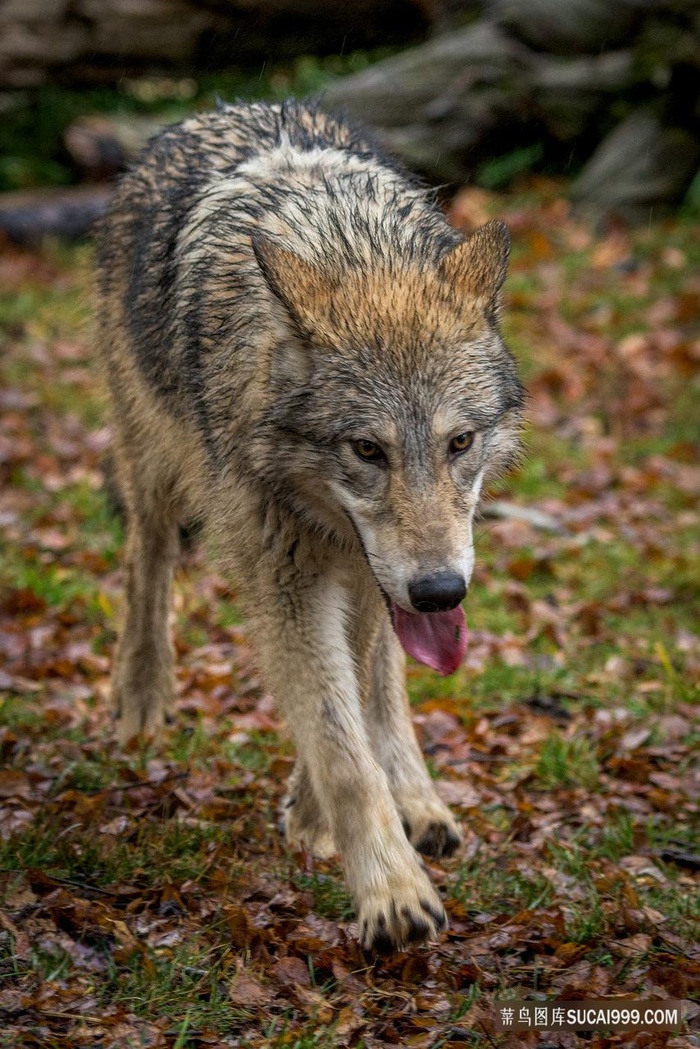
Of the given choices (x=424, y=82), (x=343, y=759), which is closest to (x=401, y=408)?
(x=343, y=759)

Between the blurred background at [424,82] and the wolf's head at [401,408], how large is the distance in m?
7.92

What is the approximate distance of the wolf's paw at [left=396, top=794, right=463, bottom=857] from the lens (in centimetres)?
447

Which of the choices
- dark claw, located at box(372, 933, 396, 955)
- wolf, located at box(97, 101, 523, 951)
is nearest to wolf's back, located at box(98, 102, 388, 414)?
wolf, located at box(97, 101, 523, 951)

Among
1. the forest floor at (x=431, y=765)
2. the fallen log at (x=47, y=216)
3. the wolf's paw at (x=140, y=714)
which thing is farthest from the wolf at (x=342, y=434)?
the fallen log at (x=47, y=216)

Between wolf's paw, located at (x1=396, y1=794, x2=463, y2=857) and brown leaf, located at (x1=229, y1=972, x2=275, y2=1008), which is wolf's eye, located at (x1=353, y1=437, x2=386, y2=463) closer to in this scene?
wolf's paw, located at (x1=396, y1=794, x2=463, y2=857)

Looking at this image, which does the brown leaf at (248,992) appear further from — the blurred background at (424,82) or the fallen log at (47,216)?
the blurred background at (424,82)

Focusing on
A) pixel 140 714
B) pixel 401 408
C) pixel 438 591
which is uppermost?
pixel 401 408

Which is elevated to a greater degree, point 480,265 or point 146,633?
point 480,265

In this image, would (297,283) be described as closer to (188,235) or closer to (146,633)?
(188,235)

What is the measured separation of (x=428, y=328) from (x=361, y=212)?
69 centimetres

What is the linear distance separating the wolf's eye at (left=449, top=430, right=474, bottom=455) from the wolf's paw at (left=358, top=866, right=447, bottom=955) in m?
1.24

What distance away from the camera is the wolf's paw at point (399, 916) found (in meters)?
3.62

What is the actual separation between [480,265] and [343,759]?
A: 1615mm

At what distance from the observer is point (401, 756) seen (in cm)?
462
